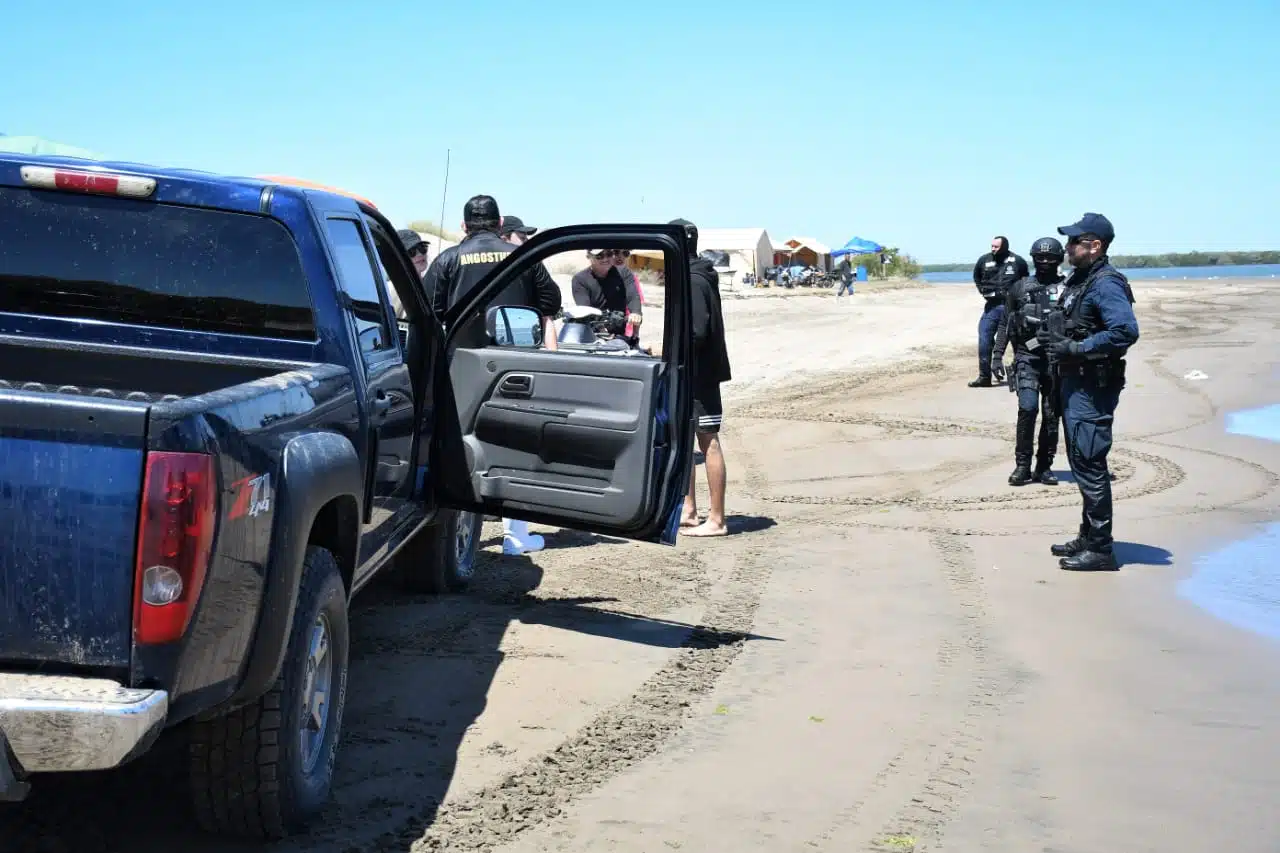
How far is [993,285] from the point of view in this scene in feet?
58.9

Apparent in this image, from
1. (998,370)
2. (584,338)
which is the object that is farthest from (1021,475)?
(998,370)

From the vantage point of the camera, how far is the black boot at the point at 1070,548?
8148mm

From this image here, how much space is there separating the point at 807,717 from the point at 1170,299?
1968 inches

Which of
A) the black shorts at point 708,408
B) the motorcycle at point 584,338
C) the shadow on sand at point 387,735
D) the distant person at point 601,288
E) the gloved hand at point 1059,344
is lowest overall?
the shadow on sand at point 387,735

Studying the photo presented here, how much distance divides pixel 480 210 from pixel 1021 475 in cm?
533

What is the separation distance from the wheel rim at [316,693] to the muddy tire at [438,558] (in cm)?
253

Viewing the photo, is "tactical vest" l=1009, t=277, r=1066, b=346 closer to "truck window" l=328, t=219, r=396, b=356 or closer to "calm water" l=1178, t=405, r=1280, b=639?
"calm water" l=1178, t=405, r=1280, b=639

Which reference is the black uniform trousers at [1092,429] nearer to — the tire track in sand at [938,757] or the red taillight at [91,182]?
the tire track in sand at [938,757]

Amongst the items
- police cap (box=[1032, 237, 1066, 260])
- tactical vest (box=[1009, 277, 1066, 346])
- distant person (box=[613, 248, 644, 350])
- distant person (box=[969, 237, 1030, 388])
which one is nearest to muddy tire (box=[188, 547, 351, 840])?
distant person (box=[613, 248, 644, 350])

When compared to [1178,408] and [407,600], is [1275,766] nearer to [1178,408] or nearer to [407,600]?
[407,600]

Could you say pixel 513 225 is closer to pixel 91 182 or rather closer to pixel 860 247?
pixel 91 182

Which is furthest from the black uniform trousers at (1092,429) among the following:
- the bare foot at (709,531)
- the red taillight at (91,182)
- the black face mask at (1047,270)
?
the red taillight at (91,182)

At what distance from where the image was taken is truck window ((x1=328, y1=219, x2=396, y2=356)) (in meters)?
4.87

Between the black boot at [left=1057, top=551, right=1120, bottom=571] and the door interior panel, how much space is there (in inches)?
133
